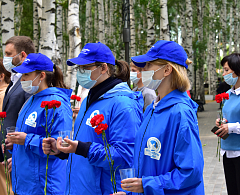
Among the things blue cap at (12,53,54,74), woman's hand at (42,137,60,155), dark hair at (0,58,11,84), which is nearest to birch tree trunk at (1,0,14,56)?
dark hair at (0,58,11,84)

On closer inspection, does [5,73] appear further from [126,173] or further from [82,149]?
[126,173]

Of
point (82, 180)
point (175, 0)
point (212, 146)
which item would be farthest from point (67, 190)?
point (175, 0)

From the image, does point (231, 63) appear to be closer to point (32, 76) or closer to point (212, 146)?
point (32, 76)

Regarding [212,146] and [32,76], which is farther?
[212,146]

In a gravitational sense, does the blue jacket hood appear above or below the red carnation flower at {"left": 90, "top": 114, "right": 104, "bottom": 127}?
above

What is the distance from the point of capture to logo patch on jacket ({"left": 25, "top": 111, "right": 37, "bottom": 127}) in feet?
10.6

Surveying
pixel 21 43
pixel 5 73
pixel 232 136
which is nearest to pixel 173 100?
pixel 232 136

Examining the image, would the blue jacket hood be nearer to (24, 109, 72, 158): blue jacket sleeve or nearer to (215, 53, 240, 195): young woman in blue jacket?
(24, 109, 72, 158): blue jacket sleeve

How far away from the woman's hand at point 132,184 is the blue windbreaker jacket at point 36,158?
1.31 meters

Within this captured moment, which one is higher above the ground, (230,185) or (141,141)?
(141,141)

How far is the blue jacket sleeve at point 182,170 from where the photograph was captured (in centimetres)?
207

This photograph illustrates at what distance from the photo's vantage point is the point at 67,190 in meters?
2.84

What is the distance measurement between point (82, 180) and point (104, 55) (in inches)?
44.4

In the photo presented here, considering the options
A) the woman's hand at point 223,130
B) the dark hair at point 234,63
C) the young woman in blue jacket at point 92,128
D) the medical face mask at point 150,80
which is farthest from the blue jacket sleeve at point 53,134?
the dark hair at point 234,63
